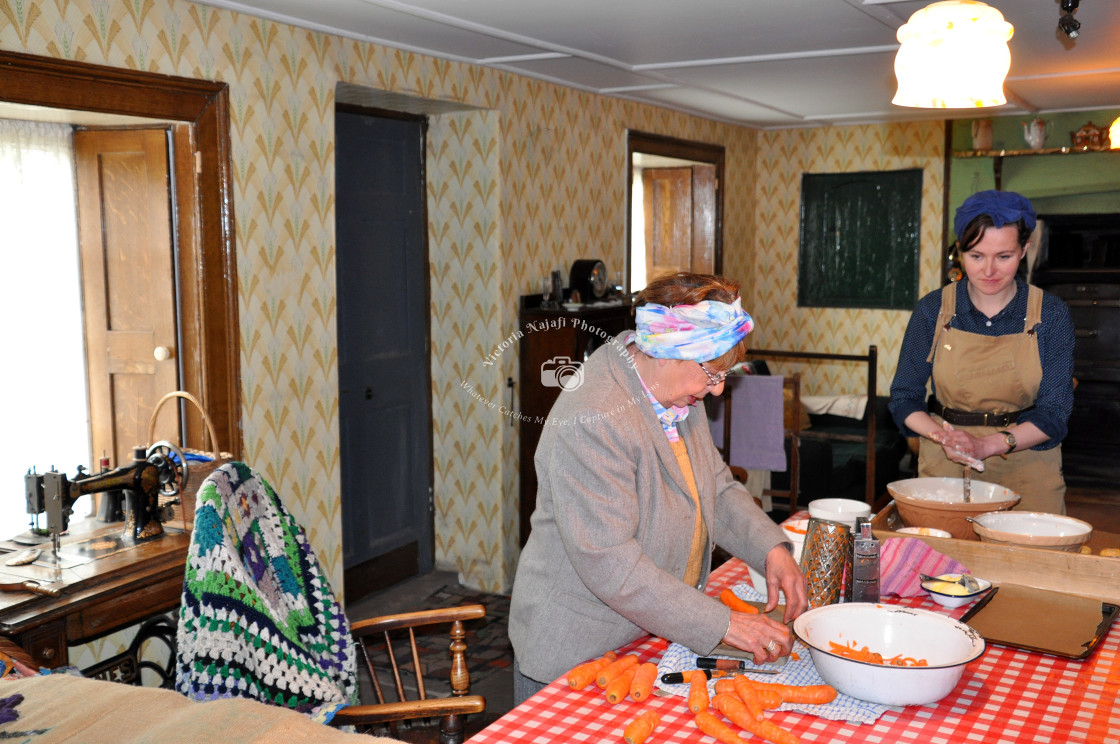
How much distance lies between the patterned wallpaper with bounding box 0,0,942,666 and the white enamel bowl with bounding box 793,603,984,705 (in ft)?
8.16

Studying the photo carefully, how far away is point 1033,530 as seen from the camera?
7.61ft

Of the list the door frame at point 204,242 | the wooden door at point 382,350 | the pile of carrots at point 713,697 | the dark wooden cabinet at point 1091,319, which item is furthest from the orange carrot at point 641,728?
the dark wooden cabinet at point 1091,319

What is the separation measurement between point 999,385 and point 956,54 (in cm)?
116

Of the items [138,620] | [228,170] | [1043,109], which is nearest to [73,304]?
[228,170]

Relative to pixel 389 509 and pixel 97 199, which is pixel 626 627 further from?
pixel 389 509

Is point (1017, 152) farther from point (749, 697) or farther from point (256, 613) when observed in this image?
point (256, 613)

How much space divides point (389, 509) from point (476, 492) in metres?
0.44

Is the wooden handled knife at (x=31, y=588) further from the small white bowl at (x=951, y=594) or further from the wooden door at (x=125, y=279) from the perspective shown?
the small white bowl at (x=951, y=594)

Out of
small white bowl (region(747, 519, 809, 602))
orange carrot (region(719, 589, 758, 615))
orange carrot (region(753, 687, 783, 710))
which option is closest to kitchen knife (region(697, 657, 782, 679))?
orange carrot (region(753, 687, 783, 710))

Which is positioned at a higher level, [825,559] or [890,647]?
[825,559]

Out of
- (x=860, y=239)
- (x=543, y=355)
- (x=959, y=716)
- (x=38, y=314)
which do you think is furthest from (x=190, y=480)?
(x=860, y=239)

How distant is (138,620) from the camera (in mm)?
2777

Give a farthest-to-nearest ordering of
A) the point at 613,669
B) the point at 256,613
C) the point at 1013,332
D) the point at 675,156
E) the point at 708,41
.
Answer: the point at 675,156, the point at 708,41, the point at 1013,332, the point at 256,613, the point at 613,669

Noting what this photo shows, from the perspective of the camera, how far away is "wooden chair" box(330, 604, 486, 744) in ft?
6.45
